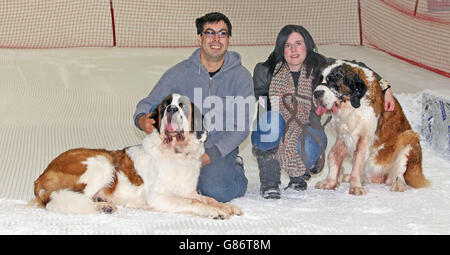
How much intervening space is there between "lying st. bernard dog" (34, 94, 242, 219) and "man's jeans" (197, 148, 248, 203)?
0.17 meters

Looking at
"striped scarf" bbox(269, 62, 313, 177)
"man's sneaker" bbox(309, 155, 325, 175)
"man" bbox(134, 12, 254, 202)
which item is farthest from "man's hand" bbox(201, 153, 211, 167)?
"man's sneaker" bbox(309, 155, 325, 175)

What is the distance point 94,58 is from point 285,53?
5.37 metres

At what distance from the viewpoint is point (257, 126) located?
4477 mm

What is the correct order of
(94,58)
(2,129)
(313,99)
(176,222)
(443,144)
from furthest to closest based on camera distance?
(94,58), (2,129), (443,144), (313,99), (176,222)

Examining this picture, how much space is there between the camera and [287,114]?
176 inches

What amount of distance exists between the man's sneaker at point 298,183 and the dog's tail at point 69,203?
151cm

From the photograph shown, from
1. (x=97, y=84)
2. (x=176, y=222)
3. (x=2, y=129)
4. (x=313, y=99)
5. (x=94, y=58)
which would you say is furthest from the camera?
(x=94, y=58)

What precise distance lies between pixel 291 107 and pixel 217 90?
603 millimetres

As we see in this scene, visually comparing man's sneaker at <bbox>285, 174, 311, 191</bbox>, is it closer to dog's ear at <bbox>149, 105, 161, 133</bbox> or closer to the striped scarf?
the striped scarf

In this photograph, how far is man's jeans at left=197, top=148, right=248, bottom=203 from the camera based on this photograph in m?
4.15

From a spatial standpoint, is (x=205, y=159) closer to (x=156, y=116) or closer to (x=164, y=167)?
(x=164, y=167)

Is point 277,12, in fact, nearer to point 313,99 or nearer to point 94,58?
point 94,58

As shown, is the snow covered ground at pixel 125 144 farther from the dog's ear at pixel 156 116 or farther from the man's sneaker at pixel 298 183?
Result: the dog's ear at pixel 156 116

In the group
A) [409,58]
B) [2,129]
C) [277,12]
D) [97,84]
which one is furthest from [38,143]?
[277,12]
